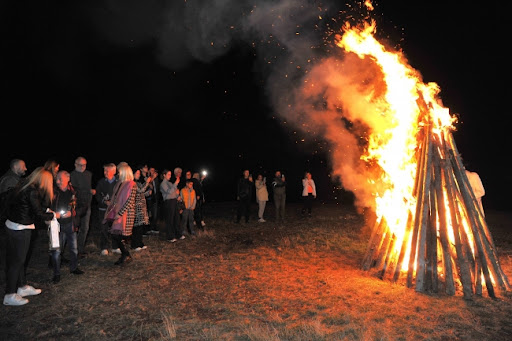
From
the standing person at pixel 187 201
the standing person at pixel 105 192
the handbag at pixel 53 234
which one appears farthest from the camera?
the standing person at pixel 187 201

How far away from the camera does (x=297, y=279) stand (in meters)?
6.33

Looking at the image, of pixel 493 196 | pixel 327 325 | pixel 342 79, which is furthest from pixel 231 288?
pixel 493 196

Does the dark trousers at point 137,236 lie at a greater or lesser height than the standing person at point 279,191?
lesser

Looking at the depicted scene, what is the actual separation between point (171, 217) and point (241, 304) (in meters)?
5.19

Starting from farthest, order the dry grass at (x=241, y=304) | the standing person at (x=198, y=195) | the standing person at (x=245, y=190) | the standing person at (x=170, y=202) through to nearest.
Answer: the standing person at (x=245, y=190)
the standing person at (x=198, y=195)
the standing person at (x=170, y=202)
the dry grass at (x=241, y=304)

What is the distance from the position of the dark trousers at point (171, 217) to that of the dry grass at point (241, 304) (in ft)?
4.73

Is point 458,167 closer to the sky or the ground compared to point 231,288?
closer to the sky

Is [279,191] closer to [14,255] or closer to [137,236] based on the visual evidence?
[137,236]

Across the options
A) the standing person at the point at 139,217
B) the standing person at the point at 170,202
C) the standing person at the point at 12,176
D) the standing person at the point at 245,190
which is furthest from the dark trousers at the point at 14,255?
the standing person at the point at 245,190

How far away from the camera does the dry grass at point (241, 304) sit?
4.21 metres

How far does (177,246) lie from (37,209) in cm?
439

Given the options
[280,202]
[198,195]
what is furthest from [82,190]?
[280,202]

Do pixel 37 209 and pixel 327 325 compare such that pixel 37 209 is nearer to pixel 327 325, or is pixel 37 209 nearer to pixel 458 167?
pixel 327 325

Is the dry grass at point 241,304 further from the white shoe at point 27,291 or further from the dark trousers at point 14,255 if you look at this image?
the dark trousers at point 14,255
